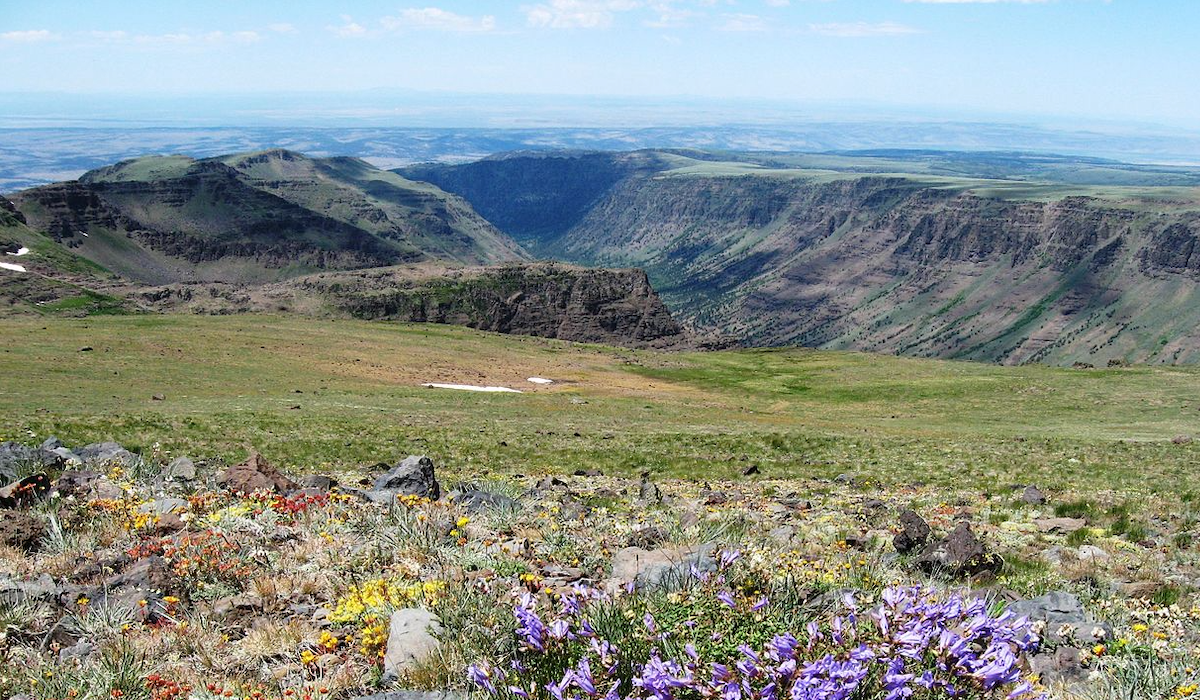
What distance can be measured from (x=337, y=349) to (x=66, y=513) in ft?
198

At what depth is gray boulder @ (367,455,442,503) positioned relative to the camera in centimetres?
1316

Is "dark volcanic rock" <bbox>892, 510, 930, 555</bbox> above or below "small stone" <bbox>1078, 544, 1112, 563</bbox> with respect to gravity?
above

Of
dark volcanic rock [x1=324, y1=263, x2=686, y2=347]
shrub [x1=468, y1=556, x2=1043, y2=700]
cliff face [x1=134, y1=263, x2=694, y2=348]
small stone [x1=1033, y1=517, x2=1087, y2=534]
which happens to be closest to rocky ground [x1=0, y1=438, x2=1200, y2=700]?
shrub [x1=468, y1=556, x2=1043, y2=700]

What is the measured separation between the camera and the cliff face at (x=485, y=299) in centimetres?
13488

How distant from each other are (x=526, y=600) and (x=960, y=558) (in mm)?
6617

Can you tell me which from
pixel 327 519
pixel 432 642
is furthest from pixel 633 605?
pixel 327 519

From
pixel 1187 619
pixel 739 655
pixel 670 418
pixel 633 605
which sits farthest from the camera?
pixel 670 418

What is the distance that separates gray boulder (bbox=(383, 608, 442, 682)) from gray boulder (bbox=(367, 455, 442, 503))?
695cm

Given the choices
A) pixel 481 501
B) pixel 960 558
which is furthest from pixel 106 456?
pixel 960 558

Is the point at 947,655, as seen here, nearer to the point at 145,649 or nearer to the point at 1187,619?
the point at 1187,619

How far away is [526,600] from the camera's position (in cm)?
484

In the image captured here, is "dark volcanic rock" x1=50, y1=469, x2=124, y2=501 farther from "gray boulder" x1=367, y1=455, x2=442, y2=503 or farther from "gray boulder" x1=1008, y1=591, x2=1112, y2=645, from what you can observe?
"gray boulder" x1=1008, y1=591, x2=1112, y2=645

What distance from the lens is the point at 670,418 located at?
4294 centimetres

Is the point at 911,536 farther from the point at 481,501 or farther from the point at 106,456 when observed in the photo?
the point at 106,456
